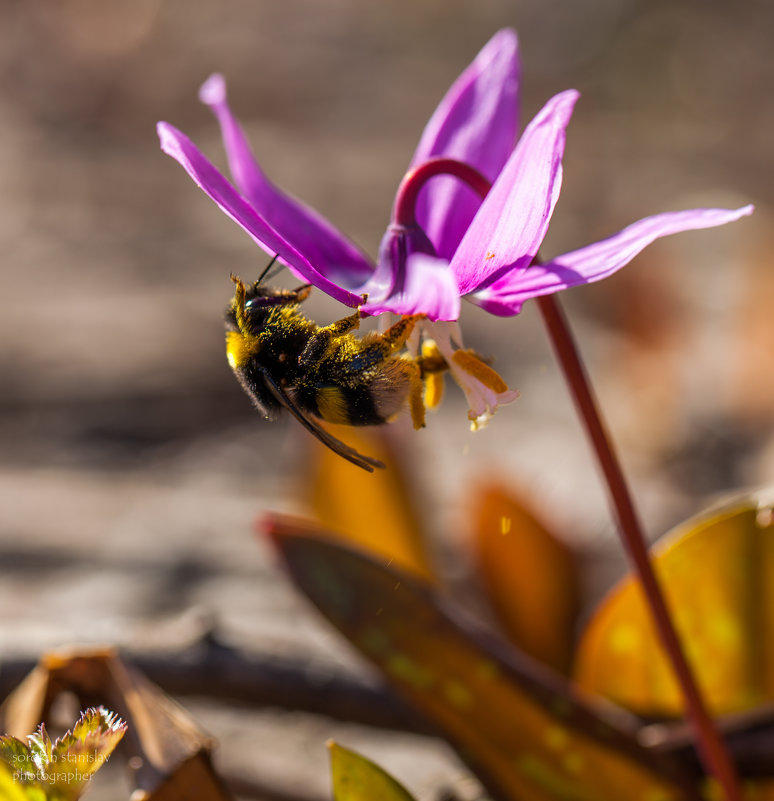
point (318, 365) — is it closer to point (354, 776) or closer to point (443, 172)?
point (443, 172)

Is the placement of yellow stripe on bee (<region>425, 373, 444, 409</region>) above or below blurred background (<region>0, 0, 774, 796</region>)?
below

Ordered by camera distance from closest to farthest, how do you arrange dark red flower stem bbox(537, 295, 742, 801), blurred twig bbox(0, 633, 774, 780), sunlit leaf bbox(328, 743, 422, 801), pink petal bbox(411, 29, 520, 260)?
sunlit leaf bbox(328, 743, 422, 801) → dark red flower stem bbox(537, 295, 742, 801) → pink petal bbox(411, 29, 520, 260) → blurred twig bbox(0, 633, 774, 780)

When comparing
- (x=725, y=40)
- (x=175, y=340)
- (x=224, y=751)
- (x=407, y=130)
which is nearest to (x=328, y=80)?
(x=407, y=130)

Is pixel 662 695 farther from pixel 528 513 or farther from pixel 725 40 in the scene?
pixel 725 40

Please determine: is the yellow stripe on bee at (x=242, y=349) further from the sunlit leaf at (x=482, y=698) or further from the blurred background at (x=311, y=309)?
the blurred background at (x=311, y=309)

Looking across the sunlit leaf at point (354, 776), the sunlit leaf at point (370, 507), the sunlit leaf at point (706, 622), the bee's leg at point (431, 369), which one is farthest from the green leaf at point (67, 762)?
the sunlit leaf at point (370, 507)

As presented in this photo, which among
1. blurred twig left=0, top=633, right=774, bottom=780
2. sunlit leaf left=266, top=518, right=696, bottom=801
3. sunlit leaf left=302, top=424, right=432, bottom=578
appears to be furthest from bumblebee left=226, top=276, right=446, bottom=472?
sunlit leaf left=302, top=424, right=432, bottom=578

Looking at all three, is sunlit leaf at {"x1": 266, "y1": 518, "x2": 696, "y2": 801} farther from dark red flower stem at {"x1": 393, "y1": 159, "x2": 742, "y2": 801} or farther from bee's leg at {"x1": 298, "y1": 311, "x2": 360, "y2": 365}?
bee's leg at {"x1": 298, "y1": 311, "x2": 360, "y2": 365}
